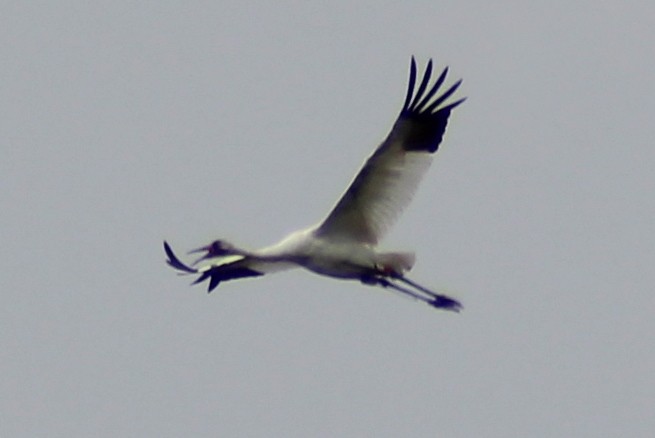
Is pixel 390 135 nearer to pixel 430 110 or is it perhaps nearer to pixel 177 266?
pixel 430 110

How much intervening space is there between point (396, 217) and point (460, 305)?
5.30 ft

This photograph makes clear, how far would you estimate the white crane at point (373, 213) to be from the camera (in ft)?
116

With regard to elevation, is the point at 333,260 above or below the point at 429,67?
below

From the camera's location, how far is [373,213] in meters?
35.7

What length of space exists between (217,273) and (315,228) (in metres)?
1.40

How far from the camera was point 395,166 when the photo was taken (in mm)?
35469

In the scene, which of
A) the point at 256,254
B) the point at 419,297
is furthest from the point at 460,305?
the point at 256,254

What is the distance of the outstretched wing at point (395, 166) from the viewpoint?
35406mm

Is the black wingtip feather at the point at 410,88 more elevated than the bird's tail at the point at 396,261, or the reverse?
the black wingtip feather at the point at 410,88

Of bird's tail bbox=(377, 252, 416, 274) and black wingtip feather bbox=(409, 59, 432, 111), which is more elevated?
black wingtip feather bbox=(409, 59, 432, 111)

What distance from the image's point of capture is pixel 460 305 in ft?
120

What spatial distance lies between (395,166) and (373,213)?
25.8 inches

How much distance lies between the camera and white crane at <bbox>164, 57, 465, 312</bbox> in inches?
1391

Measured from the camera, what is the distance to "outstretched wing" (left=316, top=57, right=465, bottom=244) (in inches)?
1394
